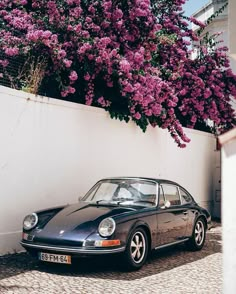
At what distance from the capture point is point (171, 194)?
26.0ft

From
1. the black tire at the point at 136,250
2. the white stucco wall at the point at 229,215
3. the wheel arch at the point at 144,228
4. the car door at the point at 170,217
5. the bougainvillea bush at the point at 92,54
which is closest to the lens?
the white stucco wall at the point at 229,215

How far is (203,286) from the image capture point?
5754mm

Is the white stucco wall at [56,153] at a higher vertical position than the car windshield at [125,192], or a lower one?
higher

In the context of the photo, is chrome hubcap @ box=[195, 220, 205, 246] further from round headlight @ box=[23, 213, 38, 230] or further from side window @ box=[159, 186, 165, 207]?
round headlight @ box=[23, 213, 38, 230]

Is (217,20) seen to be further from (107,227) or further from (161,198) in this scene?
(107,227)

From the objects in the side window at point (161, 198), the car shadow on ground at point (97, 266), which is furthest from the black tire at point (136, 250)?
the side window at point (161, 198)

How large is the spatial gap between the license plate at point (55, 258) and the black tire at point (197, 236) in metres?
3.01

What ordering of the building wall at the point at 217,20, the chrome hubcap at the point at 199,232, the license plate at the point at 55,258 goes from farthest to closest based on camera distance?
the building wall at the point at 217,20
the chrome hubcap at the point at 199,232
the license plate at the point at 55,258

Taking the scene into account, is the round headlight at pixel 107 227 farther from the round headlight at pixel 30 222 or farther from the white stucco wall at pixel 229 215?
the white stucco wall at pixel 229 215

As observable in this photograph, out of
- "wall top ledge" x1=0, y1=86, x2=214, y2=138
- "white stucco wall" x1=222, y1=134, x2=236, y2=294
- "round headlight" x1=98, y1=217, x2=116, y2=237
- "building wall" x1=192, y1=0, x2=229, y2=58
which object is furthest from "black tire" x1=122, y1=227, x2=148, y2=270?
"building wall" x1=192, y1=0, x2=229, y2=58

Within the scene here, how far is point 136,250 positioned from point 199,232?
2398 mm

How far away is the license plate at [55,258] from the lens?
5.93m

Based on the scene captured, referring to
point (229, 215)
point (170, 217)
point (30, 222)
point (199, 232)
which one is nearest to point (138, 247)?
point (170, 217)

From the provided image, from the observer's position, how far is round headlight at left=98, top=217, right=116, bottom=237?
602 centimetres
